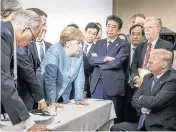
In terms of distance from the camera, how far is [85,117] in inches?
85.4

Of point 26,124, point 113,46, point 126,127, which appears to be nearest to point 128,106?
point 113,46

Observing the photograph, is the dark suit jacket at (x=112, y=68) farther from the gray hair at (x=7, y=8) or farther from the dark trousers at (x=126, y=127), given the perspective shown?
the gray hair at (x=7, y=8)

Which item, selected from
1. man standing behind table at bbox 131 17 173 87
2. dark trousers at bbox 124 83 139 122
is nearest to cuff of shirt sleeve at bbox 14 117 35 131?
man standing behind table at bbox 131 17 173 87

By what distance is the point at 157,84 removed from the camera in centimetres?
242

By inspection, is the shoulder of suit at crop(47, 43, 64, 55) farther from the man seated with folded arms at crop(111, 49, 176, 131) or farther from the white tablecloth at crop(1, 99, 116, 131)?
the man seated with folded arms at crop(111, 49, 176, 131)

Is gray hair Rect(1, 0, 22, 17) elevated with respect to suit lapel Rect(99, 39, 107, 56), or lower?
elevated

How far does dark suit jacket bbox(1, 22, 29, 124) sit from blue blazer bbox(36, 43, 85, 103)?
0.94 meters

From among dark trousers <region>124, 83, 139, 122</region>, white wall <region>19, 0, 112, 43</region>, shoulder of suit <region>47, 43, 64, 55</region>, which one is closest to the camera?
shoulder of suit <region>47, 43, 64, 55</region>

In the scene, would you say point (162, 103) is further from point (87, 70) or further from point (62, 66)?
point (87, 70)

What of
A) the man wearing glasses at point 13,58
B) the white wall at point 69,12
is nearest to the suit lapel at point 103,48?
the white wall at point 69,12

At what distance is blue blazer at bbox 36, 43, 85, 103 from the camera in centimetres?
238

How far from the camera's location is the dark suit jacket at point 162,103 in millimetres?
2311

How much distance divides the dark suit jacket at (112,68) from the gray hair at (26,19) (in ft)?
5.31

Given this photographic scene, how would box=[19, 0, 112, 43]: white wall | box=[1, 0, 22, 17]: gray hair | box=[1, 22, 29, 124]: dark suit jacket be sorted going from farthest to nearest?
box=[19, 0, 112, 43]: white wall < box=[1, 0, 22, 17]: gray hair < box=[1, 22, 29, 124]: dark suit jacket
